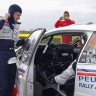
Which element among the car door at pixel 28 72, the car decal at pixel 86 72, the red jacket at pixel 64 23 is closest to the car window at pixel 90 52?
the car decal at pixel 86 72

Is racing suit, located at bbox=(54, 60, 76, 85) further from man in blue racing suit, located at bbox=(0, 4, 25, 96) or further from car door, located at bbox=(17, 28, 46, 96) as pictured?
man in blue racing suit, located at bbox=(0, 4, 25, 96)

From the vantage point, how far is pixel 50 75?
19.6 feet

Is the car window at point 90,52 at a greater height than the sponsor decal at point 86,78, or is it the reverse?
the car window at point 90,52

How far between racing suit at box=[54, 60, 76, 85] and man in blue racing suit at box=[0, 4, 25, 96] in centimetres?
70

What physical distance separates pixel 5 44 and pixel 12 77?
53 cm

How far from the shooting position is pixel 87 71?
4727 millimetres

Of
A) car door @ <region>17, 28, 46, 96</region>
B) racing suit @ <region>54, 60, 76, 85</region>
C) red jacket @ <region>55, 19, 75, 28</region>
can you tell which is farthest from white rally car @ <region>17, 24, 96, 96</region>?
red jacket @ <region>55, 19, 75, 28</region>

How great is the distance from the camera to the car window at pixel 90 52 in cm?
481

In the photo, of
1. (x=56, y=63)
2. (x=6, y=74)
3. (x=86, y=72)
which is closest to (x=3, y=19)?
(x=6, y=74)

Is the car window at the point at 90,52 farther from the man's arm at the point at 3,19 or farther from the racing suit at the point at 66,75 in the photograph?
the man's arm at the point at 3,19

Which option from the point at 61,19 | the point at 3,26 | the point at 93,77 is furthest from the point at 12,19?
the point at 61,19

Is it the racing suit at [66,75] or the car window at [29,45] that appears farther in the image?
the car window at [29,45]

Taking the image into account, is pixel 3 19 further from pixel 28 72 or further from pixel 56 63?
pixel 56 63

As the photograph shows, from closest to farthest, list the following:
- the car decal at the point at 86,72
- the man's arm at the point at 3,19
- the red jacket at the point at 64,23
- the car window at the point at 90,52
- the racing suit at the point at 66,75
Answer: the car decal at the point at 86,72, the car window at the point at 90,52, the racing suit at the point at 66,75, the man's arm at the point at 3,19, the red jacket at the point at 64,23
